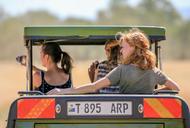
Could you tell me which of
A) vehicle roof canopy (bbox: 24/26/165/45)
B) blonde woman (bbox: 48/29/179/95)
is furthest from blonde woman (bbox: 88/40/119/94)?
blonde woman (bbox: 48/29/179/95)

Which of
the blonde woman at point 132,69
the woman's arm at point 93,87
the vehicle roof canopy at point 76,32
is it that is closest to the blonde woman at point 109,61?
the vehicle roof canopy at point 76,32

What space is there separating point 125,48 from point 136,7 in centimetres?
11328

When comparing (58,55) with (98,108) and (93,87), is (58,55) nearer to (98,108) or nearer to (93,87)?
(93,87)

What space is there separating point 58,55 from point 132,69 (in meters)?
1.50

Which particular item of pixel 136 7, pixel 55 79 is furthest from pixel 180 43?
pixel 55 79

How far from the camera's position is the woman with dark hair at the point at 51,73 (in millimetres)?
8070

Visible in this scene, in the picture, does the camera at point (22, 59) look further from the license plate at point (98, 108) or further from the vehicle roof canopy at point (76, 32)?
the license plate at point (98, 108)

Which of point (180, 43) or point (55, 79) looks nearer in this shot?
point (55, 79)

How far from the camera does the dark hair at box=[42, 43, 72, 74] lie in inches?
318

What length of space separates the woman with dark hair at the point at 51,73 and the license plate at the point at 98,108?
149 centimetres

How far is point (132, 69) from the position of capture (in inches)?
271

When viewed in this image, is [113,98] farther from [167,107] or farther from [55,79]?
[55,79]

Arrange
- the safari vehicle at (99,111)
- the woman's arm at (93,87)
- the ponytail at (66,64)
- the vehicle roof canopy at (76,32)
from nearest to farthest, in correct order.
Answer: the safari vehicle at (99,111) → the woman's arm at (93,87) → the vehicle roof canopy at (76,32) → the ponytail at (66,64)

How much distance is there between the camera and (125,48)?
691 cm
